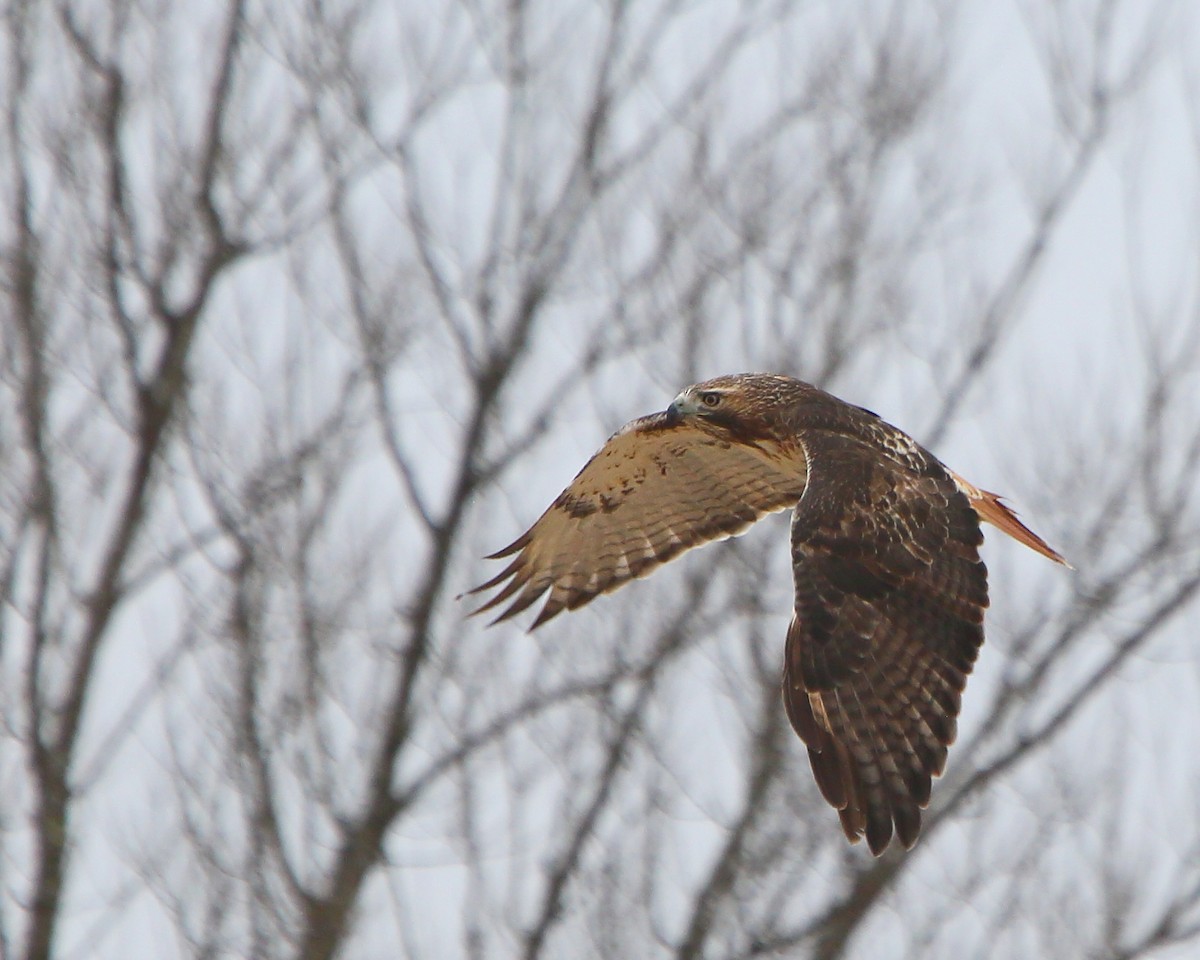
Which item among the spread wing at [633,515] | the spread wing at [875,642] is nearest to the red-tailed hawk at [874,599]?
the spread wing at [875,642]

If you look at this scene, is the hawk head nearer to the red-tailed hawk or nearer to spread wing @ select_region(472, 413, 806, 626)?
the red-tailed hawk

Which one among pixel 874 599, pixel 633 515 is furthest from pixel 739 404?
pixel 874 599

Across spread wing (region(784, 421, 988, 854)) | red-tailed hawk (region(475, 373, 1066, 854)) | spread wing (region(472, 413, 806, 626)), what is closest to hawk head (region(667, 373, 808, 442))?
red-tailed hawk (region(475, 373, 1066, 854))

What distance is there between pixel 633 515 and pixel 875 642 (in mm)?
1996

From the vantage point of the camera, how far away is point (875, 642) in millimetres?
5711

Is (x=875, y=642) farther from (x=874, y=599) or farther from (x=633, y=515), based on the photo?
(x=633, y=515)

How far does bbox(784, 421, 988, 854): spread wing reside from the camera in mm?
5562

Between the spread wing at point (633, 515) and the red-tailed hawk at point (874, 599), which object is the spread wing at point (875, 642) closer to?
the red-tailed hawk at point (874, 599)

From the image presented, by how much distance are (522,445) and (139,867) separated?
2.80 m

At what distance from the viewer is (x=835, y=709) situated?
5.64 meters

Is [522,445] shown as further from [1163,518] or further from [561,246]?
[1163,518]

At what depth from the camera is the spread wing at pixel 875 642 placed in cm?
556

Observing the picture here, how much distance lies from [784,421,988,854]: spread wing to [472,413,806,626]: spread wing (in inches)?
62.3

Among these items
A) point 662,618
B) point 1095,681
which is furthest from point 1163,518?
point 662,618
